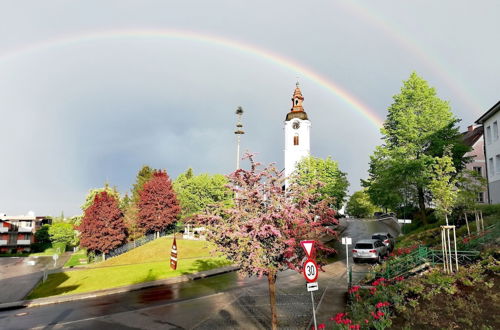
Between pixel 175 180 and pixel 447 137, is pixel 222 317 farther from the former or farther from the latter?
pixel 175 180

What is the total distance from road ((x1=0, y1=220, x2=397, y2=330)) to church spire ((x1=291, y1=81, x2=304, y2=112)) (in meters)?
63.0

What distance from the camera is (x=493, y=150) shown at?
99.4 feet

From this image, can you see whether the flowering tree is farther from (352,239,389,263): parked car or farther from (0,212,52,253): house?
(0,212,52,253): house

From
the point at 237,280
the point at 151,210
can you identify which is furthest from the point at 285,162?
the point at 237,280

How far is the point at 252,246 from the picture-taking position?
10.5 meters

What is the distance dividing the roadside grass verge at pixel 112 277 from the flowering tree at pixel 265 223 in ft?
59.9

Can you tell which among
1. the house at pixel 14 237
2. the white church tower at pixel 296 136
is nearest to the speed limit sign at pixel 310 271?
the white church tower at pixel 296 136

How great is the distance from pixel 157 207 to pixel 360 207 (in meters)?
78.5

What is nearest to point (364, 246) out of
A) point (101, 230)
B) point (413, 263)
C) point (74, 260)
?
point (413, 263)

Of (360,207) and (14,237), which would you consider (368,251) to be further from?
(14,237)

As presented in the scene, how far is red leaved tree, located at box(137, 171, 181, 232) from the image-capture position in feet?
182

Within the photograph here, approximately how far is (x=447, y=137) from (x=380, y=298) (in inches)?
1084

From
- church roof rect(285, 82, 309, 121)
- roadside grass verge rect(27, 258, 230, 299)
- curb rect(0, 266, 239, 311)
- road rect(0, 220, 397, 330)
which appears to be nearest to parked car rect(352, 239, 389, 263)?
road rect(0, 220, 397, 330)

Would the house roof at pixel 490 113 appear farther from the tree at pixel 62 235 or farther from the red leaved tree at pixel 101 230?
the tree at pixel 62 235
